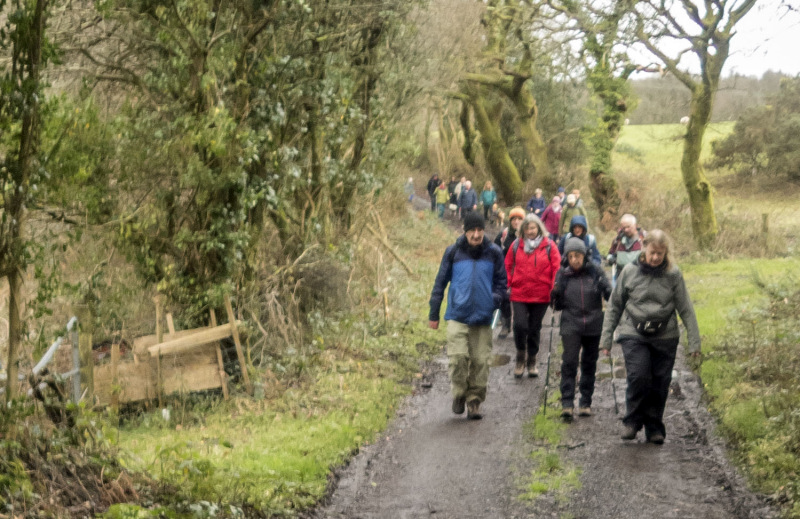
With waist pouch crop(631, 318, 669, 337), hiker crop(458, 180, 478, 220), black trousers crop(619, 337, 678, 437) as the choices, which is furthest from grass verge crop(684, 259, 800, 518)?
hiker crop(458, 180, 478, 220)

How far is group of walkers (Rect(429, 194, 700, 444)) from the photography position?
7660 mm

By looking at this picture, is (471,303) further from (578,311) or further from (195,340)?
(195,340)

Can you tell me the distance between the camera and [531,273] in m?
10.5

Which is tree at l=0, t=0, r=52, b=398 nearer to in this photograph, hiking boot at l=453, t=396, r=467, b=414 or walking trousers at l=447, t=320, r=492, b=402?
walking trousers at l=447, t=320, r=492, b=402

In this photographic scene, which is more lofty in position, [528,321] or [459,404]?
[528,321]

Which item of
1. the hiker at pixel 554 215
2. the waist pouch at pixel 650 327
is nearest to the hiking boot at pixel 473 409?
the waist pouch at pixel 650 327

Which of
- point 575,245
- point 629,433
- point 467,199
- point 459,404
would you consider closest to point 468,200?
point 467,199

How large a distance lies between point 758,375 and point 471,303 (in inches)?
140

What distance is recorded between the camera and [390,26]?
1320 cm

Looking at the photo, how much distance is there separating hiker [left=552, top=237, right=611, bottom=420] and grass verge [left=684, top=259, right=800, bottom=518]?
1.49 meters

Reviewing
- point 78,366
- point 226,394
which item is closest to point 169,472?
point 78,366

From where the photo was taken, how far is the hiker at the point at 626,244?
481 inches

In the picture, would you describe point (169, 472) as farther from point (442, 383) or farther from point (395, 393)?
point (442, 383)

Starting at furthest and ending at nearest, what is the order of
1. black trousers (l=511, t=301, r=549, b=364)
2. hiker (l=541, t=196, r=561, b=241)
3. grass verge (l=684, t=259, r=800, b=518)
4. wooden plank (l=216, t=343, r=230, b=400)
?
hiker (l=541, t=196, r=561, b=241), black trousers (l=511, t=301, r=549, b=364), wooden plank (l=216, t=343, r=230, b=400), grass verge (l=684, t=259, r=800, b=518)
